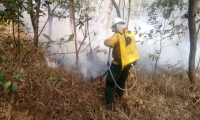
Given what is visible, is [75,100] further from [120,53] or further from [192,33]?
[192,33]

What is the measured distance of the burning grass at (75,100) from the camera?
3079mm

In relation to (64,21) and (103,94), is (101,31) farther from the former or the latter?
(103,94)

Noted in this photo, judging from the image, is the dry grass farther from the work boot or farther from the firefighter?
the firefighter

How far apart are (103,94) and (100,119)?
0.84 meters

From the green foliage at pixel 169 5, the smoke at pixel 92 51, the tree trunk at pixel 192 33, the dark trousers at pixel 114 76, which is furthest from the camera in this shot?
the smoke at pixel 92 51

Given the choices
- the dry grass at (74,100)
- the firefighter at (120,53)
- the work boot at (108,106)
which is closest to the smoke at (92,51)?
the dry grass at (74,100)

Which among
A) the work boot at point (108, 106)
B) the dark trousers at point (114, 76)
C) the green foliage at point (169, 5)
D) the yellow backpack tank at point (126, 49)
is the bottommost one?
the work boot at point (108, 106)

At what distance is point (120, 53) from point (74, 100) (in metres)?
1.32

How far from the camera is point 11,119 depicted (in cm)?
278

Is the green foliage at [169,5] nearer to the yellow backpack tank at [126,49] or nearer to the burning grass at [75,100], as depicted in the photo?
the burning grass at [75,100]

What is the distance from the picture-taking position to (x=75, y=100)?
356 cm

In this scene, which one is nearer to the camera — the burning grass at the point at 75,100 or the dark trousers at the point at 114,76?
the burning grass at the point at 75,100

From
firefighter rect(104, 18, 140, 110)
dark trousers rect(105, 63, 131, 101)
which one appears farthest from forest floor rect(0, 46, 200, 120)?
firefighter rect(104, 18, 140, 110)

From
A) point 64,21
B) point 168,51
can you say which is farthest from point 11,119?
point 168,51
